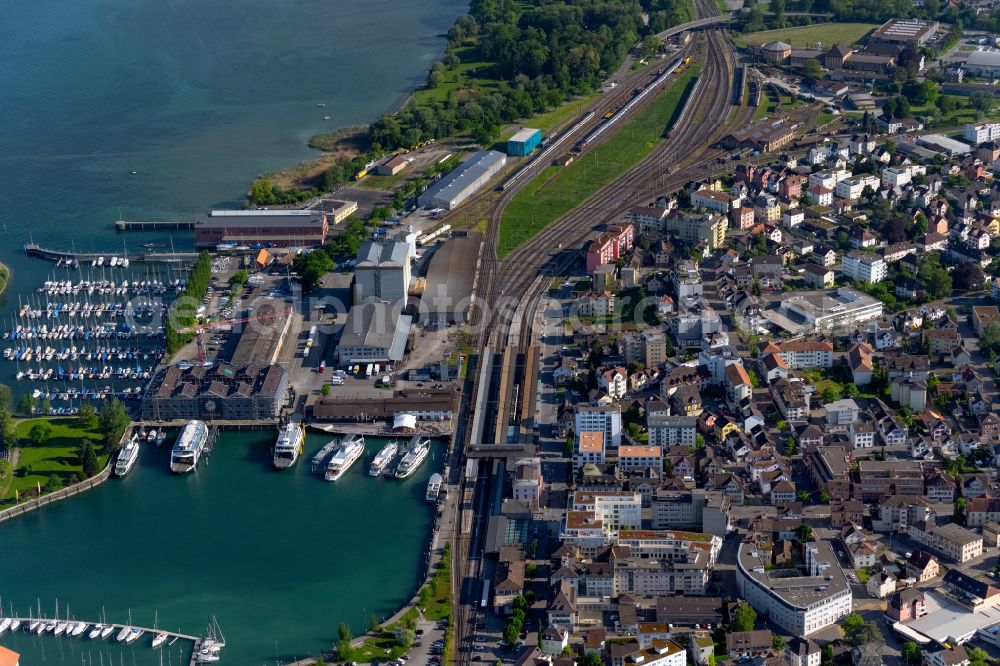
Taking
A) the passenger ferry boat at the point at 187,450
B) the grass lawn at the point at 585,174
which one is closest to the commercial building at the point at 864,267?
the grass lawn at the point at 585,174

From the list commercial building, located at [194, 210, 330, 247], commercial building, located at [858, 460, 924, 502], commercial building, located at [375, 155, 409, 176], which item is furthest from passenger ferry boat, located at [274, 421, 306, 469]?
commercial building, located at [375, 155, 409, 176]

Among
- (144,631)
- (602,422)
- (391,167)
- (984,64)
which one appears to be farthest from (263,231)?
(984,64)

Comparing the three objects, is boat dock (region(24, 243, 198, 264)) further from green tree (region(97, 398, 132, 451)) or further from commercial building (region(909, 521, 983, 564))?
commercial building (region(909, 521, 983, 564))

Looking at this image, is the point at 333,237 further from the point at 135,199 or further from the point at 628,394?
the point at 628,394

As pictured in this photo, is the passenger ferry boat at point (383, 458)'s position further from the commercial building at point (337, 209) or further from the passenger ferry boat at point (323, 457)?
the commercial building at point (337, 209)

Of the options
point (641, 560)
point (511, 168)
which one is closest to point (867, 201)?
point (511, 168)

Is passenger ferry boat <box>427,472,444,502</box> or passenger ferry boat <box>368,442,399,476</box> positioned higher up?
passenger ferry boat <box>368,442,399,476</box>
